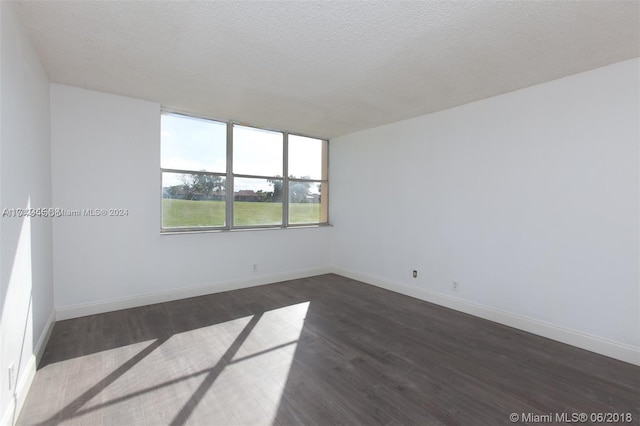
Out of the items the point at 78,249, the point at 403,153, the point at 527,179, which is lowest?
the point at 78,249

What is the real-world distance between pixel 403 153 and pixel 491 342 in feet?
8.91

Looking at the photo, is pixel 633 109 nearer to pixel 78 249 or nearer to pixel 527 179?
pixel 527 179

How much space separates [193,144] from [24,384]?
3.17 meters

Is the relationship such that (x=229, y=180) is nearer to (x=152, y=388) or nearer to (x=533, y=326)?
(x=152, y=388)

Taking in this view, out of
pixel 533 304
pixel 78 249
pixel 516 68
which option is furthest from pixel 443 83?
pixel 78 249

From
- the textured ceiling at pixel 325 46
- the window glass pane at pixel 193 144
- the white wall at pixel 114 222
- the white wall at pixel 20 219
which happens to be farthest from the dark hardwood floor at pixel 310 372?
the textured ceiling at pixel 325 46

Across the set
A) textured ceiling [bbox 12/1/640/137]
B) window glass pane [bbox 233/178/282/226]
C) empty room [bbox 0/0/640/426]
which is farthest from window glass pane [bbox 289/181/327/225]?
textured ceiling [bbox 12/1/640/137]

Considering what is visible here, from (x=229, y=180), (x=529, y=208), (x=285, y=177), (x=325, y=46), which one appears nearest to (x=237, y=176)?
(x=229, y=180)

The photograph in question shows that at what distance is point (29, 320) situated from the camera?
2.25 m

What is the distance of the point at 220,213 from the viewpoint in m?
4.60

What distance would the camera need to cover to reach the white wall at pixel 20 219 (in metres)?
1.72

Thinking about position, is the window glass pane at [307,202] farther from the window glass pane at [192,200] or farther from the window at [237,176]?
the window glass pane at [192,200]

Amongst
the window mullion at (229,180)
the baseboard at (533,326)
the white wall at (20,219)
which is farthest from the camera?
the window mullion at (229,180)

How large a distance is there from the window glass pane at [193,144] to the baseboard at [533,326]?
10.9 feet
